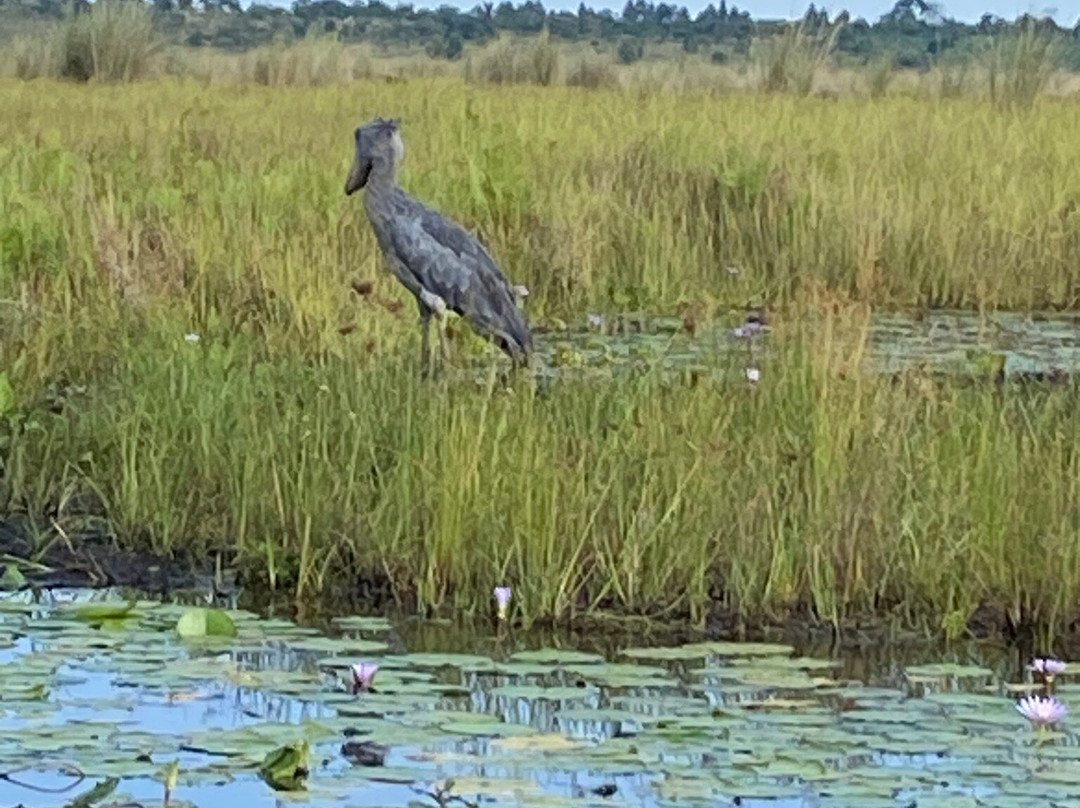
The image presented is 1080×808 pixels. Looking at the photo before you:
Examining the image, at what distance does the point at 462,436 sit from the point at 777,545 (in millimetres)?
845

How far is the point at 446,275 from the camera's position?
885 centimetres

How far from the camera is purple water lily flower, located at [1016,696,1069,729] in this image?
15.2 feet

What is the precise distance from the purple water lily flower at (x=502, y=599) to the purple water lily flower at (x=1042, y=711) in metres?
1.30

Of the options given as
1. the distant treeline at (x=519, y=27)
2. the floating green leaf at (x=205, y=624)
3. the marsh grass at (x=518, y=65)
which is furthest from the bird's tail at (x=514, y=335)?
the distant treeline at (x=519, y=27)

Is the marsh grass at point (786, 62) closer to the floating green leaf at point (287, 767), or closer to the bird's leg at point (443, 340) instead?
the bird's leg at point (443, 340)

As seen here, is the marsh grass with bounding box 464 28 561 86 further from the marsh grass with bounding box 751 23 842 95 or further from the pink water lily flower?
the pink water lily flower

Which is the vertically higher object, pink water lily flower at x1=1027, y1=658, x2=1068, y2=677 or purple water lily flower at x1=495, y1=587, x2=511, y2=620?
pink water lily flower at x1=1027, y1=658, x2=1068, y2=677

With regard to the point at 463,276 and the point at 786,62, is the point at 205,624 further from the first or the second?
the point at 786,62

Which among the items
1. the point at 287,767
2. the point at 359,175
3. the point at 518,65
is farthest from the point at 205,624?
the point at 518,65

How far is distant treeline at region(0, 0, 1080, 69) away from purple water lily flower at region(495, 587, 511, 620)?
4266 cm

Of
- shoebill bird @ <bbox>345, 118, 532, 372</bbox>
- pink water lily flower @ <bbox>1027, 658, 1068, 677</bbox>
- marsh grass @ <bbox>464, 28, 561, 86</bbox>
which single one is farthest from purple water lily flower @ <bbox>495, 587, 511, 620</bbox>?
marsh grass @ <bbox>464, 28, 561, 86</bbox>

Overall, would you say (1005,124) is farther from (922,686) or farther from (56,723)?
(56,723)

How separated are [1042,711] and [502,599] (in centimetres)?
143

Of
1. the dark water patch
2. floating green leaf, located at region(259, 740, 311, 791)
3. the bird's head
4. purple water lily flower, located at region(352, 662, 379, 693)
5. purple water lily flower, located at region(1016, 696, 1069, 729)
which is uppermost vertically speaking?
the bird's head
